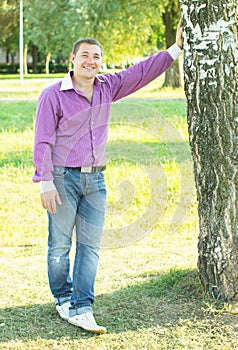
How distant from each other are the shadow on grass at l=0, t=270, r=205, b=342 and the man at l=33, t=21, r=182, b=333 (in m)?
0.14

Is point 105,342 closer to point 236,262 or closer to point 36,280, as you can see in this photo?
point 236,262

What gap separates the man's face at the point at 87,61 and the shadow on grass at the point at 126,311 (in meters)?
1.56

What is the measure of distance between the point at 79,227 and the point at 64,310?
1.92 feet

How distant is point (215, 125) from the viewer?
408cm

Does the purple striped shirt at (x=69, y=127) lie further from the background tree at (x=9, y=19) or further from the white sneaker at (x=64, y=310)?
the background tree at (x=9, y=19)

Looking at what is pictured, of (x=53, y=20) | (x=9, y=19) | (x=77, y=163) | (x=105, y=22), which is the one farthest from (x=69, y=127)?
(x=9, y=19)

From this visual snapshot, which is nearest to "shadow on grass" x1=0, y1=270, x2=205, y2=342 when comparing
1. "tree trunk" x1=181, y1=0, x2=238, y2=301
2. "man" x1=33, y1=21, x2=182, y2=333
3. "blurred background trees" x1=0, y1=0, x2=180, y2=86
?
"man" x1=33, y1=21, x2=182, y2=333

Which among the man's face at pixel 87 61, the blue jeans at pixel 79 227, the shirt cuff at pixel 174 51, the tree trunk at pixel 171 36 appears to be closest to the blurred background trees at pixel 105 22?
the tree trunk at pixel 171 36

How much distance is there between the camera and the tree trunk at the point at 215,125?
402 centimetres

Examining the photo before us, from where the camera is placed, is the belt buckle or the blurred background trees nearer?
the belt buckle

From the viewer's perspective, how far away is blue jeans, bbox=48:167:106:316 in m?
4.01

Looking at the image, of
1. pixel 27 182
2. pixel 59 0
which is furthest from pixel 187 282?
pixel 59 0

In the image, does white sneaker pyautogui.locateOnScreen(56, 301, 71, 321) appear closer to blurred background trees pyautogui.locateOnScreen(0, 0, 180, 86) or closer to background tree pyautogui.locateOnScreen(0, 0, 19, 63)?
blurred background trees pyautogui.locateOnScreen(0, 0, 180, 86)

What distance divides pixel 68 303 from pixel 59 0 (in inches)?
883
